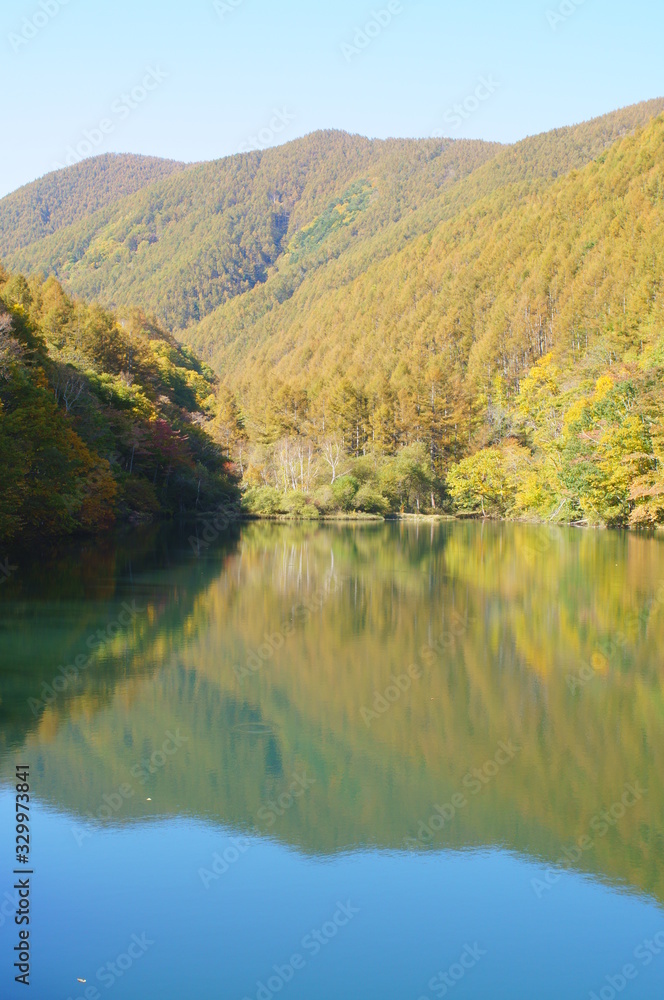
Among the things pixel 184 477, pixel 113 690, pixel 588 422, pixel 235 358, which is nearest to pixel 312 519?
pixel 184 477

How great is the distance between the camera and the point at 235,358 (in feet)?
490

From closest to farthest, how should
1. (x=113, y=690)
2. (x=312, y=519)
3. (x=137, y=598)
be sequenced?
(x=113, y=690) < (x=137, y=598) < (x=312, y=519)

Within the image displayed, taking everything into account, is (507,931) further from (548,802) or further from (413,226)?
(413,226)

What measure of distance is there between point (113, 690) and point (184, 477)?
1830 inches
